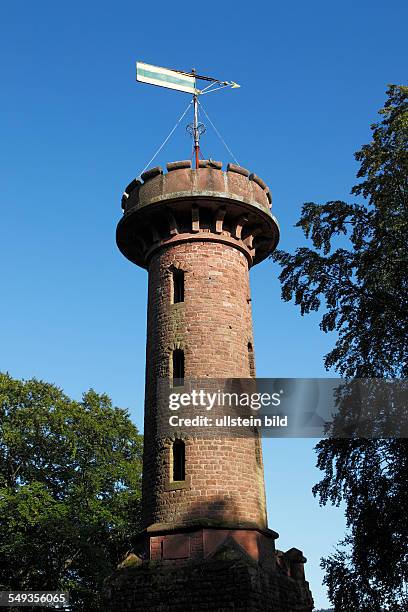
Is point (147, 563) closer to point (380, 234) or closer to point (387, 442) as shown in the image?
point (387, 442)

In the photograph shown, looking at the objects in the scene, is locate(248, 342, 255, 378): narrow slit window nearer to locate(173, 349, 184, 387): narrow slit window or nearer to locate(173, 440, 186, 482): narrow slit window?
locate(173, 349, 184, 387): narrow slit window

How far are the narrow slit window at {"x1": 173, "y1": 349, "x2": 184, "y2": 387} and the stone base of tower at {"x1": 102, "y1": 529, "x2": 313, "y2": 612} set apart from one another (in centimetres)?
337

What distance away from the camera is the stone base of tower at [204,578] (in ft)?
41.0

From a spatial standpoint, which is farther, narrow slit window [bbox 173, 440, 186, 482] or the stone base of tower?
narrow slit window [bbox 173, 440, 186, 482]

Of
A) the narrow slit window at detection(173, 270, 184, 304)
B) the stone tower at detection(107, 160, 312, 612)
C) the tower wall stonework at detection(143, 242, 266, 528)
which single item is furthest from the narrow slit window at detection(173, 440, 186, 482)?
the narrow slit window at detection(173, 270, 184, 304)

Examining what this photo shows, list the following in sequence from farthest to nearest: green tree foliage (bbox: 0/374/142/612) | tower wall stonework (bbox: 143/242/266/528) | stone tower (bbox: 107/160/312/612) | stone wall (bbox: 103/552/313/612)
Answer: green tree foliage (bbox: 0/374/142/612)
tower wall stonework (bbox: 143/242/266/528)
stone tower (bbox: 107/160/312/612)
stone wall (bbox: 103/552/313/612)

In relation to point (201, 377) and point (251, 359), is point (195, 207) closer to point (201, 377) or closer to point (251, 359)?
point (251, 359)

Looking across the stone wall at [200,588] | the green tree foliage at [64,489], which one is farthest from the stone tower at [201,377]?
the green tree foliage at [64,489]

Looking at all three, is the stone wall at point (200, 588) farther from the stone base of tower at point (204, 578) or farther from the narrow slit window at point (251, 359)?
the narrow slit window at point (251, 359)

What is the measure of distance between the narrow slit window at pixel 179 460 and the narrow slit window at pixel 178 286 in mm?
3639

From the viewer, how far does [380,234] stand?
13.8m

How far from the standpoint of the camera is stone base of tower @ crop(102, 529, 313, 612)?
1248 cm

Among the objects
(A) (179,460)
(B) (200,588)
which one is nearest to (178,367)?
(A) (179,460)

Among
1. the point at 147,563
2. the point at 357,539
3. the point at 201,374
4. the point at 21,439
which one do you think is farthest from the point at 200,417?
the point at 21,439
